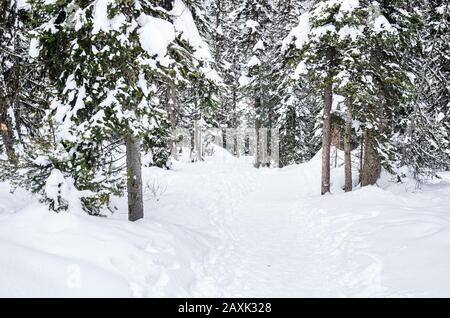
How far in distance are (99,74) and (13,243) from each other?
4.09m

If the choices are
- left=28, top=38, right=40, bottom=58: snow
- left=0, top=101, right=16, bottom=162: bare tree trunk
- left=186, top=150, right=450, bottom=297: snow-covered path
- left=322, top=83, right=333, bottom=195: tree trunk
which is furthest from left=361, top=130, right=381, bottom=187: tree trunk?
left=0, top=101, right=16, bottom=162: bare tree trunk

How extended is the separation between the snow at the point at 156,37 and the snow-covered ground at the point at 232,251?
3761 millimetres

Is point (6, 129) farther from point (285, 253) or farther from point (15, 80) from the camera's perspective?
point (285, 253)

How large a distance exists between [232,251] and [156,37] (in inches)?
212

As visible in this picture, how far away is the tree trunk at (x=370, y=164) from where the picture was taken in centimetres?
1542

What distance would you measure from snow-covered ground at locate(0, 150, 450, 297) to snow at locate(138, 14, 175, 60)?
3.76m

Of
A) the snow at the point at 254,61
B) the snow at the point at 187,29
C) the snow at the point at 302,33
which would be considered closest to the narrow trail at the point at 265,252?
the snow at the point at 187,29

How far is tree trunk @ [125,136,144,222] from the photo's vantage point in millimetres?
9195

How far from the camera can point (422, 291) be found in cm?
600

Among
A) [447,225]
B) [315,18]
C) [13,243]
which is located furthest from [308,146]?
[13,243]

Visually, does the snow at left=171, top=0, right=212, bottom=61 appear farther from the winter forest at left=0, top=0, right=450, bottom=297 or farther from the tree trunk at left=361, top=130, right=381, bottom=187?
the tree trunk at left=361, top=130, right=381, bottom=187

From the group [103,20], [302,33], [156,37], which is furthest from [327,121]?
[103,20]

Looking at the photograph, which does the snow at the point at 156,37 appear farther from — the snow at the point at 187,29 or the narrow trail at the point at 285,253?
the narrow trail at the point at 285,253

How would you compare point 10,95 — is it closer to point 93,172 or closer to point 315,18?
point 93,172
